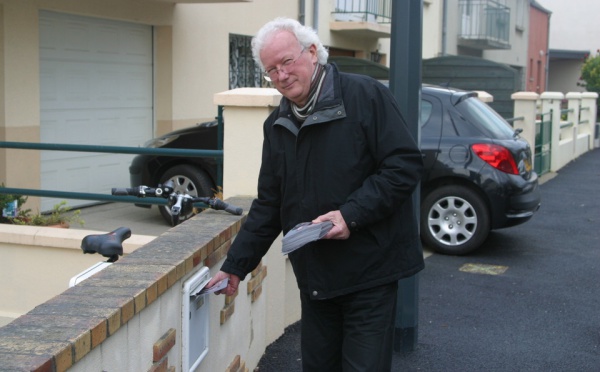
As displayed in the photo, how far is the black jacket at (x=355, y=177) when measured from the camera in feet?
10.7

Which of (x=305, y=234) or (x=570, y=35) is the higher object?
(x=570, y=35)

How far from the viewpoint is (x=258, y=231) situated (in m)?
3.65

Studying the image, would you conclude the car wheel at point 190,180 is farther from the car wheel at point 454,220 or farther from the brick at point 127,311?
the brick at point 127,311

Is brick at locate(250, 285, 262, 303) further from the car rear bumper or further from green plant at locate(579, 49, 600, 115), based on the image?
green plant at locate(579, 49, 600, 115)

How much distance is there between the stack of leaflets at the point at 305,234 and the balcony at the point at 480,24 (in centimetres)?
2591

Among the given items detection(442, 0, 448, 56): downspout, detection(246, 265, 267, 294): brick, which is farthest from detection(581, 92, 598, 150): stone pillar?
detection(246, 265, 267, 294): brick

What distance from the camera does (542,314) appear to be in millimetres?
6461

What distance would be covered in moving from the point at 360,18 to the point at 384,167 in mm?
16976

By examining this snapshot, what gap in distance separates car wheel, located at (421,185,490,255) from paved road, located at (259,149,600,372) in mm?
156

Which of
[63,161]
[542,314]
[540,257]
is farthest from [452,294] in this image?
[63,161]

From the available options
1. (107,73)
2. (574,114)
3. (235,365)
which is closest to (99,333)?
(235,365)

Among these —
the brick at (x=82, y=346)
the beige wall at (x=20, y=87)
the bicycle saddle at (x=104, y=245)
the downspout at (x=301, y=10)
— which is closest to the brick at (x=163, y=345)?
the brick at (x=82, y=346)

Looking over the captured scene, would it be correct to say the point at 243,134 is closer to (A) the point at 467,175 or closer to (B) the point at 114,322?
(B) the point at 114,322

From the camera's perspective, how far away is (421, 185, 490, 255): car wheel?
8.60m
